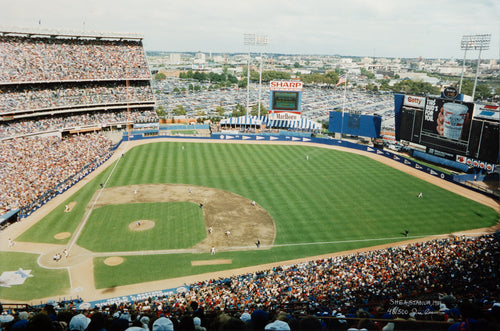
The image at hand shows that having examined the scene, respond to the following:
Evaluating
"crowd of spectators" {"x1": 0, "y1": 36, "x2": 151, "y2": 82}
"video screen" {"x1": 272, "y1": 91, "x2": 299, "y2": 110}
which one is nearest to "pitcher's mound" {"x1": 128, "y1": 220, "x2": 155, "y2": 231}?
"crowd of spectators" {"x1": 0, "y1": 36, "x2": 151, "y2": 82}

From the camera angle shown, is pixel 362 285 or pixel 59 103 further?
pixel 59 103

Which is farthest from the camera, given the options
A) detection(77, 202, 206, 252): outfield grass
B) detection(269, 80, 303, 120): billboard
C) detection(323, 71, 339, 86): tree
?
detection(323, 71, 339, 86): tree

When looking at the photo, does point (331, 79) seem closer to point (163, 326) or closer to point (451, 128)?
point (451, 128)

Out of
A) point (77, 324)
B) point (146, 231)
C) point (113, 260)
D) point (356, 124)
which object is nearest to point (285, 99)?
point (356, 124)

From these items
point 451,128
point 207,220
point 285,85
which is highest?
point 285,85

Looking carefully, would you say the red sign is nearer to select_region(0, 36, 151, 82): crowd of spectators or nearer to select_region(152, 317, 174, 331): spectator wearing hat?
select_region(0, 36, 151, 82): crowd of spectators
